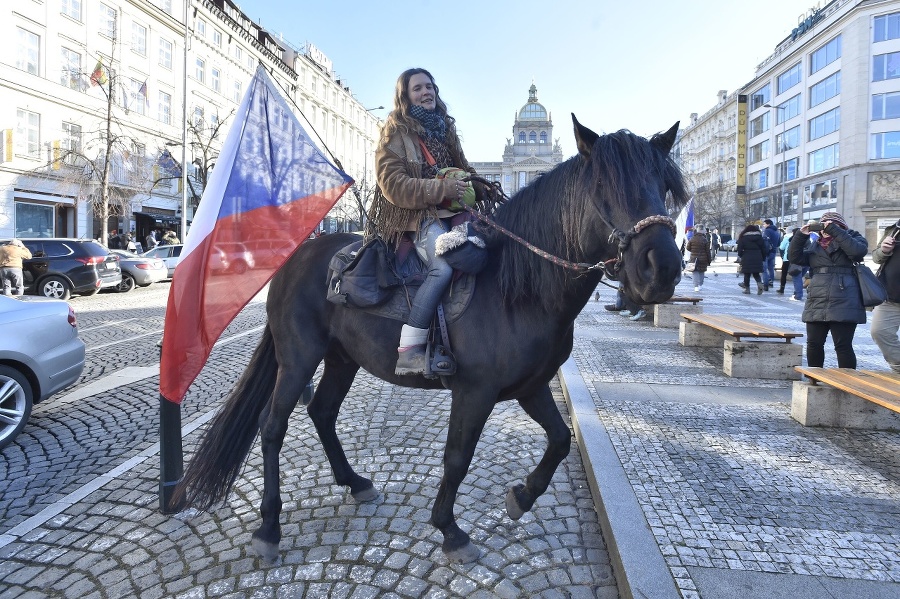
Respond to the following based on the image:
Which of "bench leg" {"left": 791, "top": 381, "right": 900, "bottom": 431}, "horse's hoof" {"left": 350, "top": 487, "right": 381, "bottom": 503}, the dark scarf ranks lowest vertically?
"horse's hoof" {"left": 350, "top": 487, "right": 381, "bottom": 503}

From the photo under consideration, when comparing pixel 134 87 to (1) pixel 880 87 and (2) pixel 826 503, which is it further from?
(1) pixel 880 87

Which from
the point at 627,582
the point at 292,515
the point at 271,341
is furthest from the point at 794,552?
the point at 271,341

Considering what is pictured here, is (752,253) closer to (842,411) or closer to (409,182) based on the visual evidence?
(842,411)

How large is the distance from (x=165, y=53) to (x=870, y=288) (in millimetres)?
43810

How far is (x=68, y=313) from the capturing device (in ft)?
18.3

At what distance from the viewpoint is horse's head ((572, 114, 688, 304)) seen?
6.73 feet

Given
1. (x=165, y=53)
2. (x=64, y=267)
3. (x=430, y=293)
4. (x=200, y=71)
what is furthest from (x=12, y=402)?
(x=200, y=71)

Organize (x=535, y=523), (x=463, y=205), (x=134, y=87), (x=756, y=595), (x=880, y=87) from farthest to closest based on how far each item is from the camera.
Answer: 1. (x=880, y=87)
2. (x=134, y=87)
3. (x=535, y=523)
4. (x=463, y=205)
5. (x=756, y=595)

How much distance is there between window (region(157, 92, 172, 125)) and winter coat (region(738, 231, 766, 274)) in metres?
37.0

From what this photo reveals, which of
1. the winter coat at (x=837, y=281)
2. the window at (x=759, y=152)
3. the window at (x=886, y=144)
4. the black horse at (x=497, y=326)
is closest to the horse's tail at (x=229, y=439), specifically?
the black horse at (x=497, y=326)

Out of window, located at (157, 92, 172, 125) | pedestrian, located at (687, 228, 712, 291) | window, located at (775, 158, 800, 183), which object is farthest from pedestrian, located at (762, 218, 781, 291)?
window, located at (775, 158, 800, 183)

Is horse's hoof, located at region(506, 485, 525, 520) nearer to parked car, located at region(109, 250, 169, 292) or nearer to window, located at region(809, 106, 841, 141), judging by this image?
parked car, located at region(109, 250, 169, 292)

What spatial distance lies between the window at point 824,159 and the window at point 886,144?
10.3ft

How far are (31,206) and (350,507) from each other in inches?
1339
